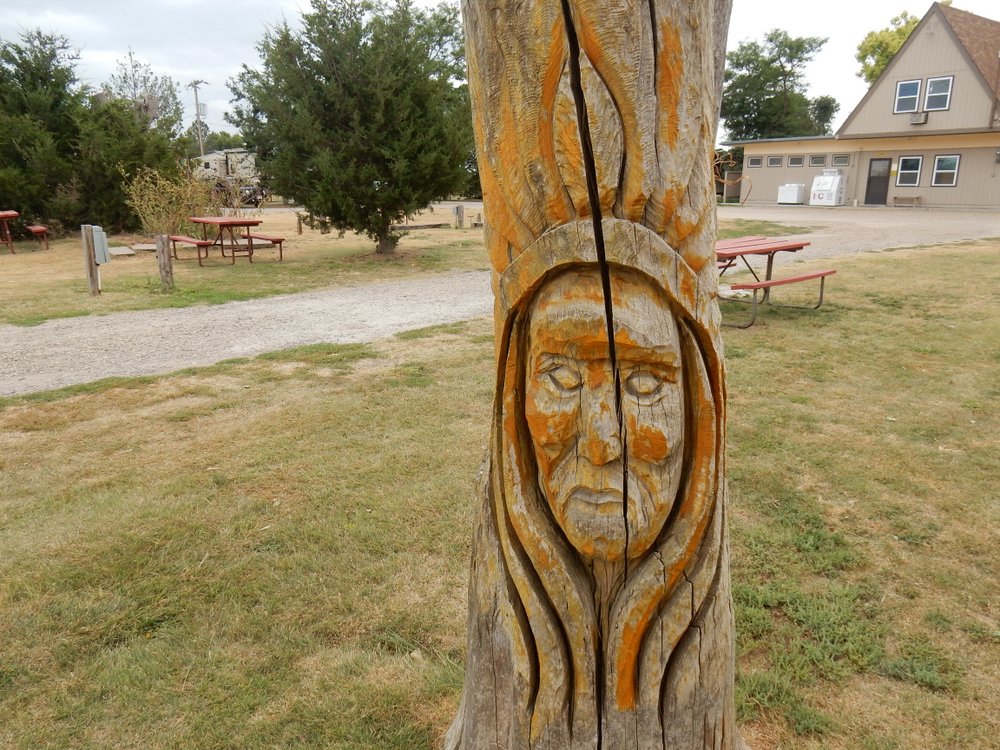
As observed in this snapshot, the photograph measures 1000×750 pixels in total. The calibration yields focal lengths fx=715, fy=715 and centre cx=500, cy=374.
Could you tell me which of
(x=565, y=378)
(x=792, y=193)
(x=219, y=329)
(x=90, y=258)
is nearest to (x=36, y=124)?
(x=90, y=258)

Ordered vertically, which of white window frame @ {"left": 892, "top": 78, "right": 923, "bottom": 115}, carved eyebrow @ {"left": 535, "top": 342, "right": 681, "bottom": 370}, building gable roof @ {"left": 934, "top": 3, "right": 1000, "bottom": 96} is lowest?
carved eyebrow @ {"left": 535, "top": 342, "right": 681, "bottom": 370}

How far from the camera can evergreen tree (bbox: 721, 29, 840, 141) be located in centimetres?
3909

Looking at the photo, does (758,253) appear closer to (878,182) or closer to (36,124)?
(36,124)

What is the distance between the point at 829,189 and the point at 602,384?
2913 centimetres

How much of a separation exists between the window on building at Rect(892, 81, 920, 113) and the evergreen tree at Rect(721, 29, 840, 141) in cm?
1440

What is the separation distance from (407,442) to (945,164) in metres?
26.5

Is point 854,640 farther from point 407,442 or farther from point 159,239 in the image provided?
point 159,239

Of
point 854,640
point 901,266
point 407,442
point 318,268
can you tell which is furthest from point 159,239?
point 901,266

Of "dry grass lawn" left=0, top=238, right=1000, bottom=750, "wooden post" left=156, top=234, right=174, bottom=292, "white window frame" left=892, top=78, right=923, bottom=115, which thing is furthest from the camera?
"white window frame" left=892, top=78, right=923, bottom=115

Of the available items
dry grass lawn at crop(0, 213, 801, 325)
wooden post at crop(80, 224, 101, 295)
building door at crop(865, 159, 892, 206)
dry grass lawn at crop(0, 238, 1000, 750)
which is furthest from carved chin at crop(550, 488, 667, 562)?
→ building door at crop(865, 159, 892, 206)

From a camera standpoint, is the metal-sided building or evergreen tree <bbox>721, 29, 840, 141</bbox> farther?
evergreen tree <bbox>721, 29, 840, 141</bbox>

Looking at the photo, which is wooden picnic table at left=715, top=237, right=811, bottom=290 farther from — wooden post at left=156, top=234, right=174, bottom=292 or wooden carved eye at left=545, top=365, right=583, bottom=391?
wooden post at left=156, top=234, right=174, bottom=292

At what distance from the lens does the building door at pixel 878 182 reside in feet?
86.4

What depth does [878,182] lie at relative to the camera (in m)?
26.7
